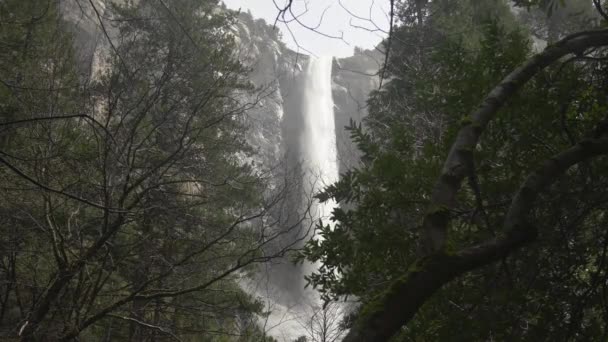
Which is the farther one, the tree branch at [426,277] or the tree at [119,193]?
the tree at [119,193]

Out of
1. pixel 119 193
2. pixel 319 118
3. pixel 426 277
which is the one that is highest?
pixel 319 118

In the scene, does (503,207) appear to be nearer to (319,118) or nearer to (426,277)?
(426,277)

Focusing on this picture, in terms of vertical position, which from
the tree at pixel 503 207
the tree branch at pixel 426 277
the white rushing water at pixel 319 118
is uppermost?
the white rushing water at pixel 319 118

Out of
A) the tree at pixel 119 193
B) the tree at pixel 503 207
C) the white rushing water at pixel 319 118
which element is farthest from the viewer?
the white rushing water at pixel 319 118

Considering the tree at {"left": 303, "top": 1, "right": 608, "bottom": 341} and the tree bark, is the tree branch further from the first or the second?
the tree at {"left": 303, "top": 1, "right": 608, "bottom": 341}

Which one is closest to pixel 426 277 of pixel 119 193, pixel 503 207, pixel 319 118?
pixel 503 207

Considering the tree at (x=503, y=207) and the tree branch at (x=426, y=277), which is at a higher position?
the tree at (x=503, y=207)

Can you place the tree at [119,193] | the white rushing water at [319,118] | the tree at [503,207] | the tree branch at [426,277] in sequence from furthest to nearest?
the white rushing water at [319,118] < the tree at [119,193] < the tree at [503,207] < the tree branch at [426,277]

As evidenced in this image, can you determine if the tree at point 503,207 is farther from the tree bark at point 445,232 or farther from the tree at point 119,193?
the tree at point 119,193

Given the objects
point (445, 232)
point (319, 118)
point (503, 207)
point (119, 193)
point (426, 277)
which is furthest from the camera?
point (319, 118)

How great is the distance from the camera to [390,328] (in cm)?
121

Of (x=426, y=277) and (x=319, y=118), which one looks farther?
(x=319, y=118)

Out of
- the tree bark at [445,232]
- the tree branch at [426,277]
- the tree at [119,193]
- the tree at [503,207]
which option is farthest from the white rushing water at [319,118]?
the tree branch at [426,277]

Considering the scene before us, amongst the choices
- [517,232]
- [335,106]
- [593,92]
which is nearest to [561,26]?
[593,92]
